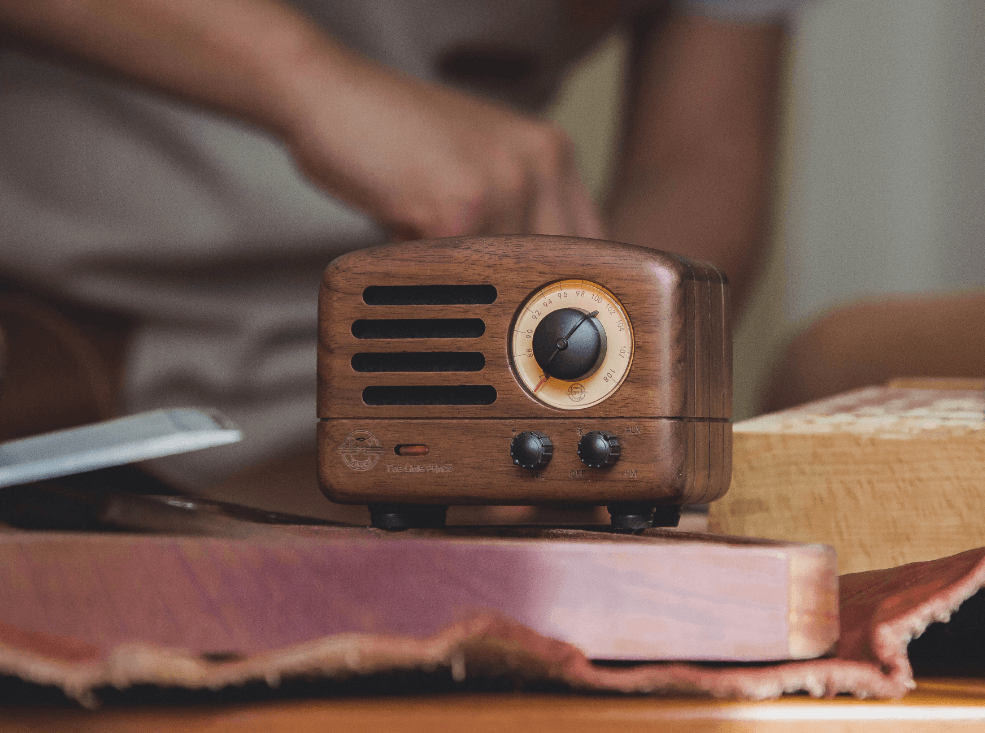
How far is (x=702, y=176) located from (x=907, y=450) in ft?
2.68

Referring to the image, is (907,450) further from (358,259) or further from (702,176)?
(702,176)

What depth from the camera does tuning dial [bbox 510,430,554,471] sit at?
38cm

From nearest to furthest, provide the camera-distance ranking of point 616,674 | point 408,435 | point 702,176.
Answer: point 616,674
point 408,435
point 702,176

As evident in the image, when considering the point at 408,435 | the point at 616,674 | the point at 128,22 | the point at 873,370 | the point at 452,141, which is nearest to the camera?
the point at 616,674

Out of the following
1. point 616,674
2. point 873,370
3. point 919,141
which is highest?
point 919,141

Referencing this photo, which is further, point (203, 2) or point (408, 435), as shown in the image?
point (203, 2)

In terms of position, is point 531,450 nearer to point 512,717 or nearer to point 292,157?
point 512,717

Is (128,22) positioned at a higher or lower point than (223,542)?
higher

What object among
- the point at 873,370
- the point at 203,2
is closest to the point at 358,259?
the point at 203,2

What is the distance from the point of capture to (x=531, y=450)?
0.38 m

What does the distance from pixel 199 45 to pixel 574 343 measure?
0.47m

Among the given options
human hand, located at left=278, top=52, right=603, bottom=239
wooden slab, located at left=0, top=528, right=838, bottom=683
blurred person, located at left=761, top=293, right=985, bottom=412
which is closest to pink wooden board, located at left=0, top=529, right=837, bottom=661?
wooden slab, located at left=0, top=528, right=838, bottom=683

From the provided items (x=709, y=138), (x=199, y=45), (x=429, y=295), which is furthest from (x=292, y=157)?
(x=709, y=138)

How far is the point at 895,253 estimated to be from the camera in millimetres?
1966
